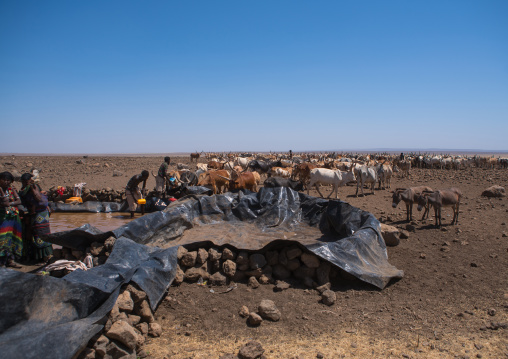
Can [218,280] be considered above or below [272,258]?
below

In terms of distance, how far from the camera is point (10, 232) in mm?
5945

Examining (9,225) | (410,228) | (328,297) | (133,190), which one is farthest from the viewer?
(133,190)

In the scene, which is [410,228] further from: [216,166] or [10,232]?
[216,166]

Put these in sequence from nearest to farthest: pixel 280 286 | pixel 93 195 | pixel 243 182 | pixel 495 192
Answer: pixel 280 286
pixel 93 195
pixel 243 182
pixel 495 192

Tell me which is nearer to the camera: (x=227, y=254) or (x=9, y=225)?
(x=227, y=254)

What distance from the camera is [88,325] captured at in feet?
10.3

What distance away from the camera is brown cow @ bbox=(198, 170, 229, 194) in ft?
42.8

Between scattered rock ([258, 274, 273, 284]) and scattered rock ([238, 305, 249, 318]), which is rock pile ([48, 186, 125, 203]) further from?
scattered rock ([238, 305, 249, 318])

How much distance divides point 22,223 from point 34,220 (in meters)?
0.33

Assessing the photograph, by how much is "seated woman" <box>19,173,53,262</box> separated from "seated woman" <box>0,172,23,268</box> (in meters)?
0.19

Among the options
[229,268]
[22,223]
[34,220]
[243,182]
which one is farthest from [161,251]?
[243,182]

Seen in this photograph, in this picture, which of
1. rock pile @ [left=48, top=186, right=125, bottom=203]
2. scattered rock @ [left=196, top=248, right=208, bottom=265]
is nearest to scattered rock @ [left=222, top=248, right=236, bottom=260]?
scattered rock @ [left=196, top=248, right=208, bottom=265]

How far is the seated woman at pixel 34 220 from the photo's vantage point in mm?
6129

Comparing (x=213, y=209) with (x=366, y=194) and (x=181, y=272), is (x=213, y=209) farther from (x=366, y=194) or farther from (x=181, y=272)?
(x=366, y=194)
